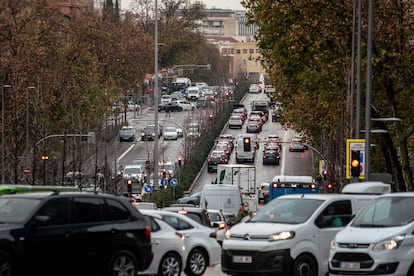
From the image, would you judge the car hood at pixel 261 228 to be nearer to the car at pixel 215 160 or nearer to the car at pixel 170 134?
the car at pixel 215 160

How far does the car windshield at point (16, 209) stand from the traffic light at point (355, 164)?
17.6 m

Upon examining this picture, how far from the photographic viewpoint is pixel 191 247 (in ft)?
85.7

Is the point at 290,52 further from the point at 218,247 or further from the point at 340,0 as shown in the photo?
the point at 218,247

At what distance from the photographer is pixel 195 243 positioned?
26.2 metres

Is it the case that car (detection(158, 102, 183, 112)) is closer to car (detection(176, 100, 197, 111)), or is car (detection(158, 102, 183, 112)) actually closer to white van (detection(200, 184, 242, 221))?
car (detection(176, 100, 197, 111))

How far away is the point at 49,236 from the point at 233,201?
31889 mm

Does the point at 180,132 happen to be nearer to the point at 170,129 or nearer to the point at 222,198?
the point at 170,129

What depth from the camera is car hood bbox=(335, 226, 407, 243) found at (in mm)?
22047

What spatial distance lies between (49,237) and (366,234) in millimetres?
5566

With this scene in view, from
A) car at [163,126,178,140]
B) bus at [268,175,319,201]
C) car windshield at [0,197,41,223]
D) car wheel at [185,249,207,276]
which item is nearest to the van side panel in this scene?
bus at [268,175,319,201]

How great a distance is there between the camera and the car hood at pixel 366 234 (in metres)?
22.0

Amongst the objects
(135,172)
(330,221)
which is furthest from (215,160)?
(330,221)

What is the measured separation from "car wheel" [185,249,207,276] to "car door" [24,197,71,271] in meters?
5.44

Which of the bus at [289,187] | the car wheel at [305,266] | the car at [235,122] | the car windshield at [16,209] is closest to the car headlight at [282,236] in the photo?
the car wheel at [305,266]
